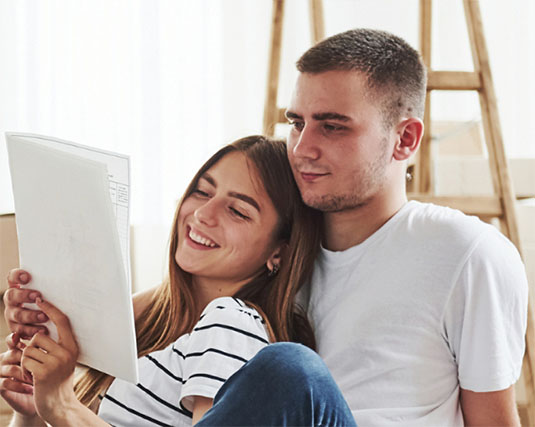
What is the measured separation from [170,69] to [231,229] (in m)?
1.77

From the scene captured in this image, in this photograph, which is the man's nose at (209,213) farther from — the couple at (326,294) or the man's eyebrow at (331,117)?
the man's eyebrow at (331,117)

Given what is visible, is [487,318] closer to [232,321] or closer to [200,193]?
[232,321]

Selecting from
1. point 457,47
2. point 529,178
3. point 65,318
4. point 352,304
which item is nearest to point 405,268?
point 352,304

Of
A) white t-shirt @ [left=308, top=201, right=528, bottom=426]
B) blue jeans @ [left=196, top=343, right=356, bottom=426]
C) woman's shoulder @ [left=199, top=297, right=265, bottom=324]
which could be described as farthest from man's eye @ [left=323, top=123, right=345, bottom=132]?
blue jeans @ [left=196, top=343, right=356, bottom=426]

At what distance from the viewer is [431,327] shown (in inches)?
40.9

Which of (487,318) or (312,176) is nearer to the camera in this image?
(487,318)

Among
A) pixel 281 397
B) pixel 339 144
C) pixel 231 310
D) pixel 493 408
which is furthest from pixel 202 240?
pixel 493 408

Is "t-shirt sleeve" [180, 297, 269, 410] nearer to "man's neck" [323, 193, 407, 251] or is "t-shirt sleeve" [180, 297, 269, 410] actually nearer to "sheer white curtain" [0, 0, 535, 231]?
"man's neck" [323, 193, 407, 251]

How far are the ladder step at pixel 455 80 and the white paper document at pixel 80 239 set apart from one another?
884 millimetres

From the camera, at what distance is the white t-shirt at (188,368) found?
3.07 ft

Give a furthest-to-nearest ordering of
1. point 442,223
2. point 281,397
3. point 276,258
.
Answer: point 276,258
point 442,223
point 281,397

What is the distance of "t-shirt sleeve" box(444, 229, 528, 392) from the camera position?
1.00m

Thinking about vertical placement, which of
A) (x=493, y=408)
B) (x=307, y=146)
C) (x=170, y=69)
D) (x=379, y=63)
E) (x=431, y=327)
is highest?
(x=379, y=63)

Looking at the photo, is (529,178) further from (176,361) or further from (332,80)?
(176,361)
